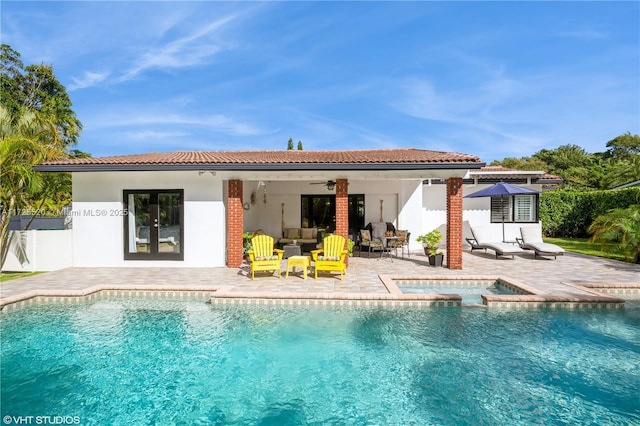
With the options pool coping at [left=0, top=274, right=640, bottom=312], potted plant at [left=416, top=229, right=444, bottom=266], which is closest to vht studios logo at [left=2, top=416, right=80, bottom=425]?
pool coping at [left=0, top=274, right=640, bottom=312]

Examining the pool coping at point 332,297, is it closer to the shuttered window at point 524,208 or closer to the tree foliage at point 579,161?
the shuttered window at point 524,208

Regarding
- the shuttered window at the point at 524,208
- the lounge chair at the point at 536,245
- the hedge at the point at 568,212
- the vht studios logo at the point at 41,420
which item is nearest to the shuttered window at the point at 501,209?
the shuttered window at the point at 524,208

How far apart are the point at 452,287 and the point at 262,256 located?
17.7ft

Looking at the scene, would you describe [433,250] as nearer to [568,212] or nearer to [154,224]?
[154,224]

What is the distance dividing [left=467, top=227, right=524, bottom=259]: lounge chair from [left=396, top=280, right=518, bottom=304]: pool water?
170 inches

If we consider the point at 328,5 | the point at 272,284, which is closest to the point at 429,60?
the point at 328,5

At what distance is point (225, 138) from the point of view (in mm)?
27188

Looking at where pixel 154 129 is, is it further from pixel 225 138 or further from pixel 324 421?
pixel 324 421

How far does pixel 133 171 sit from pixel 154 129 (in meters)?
15.4

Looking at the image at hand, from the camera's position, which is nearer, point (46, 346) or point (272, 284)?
point (46, 346)

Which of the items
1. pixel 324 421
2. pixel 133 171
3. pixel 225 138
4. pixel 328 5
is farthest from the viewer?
pixel 225 138

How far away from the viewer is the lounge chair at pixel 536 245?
13.0 metres

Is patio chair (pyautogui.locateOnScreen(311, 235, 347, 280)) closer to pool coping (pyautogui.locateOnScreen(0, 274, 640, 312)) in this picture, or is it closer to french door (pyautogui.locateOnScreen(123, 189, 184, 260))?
pool coping (pyautogui.locateOnScreen(0, 274, 640, 312))

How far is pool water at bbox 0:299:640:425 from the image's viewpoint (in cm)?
416
